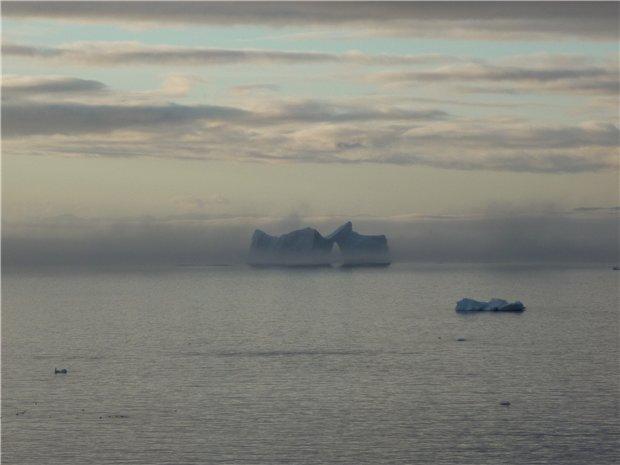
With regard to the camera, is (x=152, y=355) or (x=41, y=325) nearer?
(x=152, y=355)

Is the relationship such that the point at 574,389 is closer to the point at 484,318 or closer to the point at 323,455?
the point at 323,455

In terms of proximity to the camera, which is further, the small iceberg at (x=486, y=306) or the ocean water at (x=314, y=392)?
the small iceberg at (x=486, y=306)

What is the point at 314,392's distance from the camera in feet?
220

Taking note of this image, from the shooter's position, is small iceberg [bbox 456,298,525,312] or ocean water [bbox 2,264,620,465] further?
small iceberg [bbox 456,298,525,312]

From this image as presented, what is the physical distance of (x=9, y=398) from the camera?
216ft

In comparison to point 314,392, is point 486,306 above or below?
below

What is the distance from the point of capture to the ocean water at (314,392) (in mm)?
51469

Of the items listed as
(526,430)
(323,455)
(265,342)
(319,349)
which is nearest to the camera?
(323,455)

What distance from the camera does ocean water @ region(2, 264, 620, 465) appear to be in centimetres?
5147

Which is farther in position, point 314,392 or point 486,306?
point 486,306

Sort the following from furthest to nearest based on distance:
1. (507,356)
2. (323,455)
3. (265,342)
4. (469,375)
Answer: (265,342) < (507,356) < (469,375) < (323,455)

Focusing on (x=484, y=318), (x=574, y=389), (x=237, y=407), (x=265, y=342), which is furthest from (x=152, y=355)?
(x=484, y=318)

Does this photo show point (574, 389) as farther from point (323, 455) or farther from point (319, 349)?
point (319, 349)

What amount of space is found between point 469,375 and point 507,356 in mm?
13628
